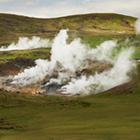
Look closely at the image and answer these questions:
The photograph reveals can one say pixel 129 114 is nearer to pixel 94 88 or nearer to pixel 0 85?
pixel 94 88

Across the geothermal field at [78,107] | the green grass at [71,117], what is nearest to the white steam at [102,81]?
the geothermal field at [78,107]

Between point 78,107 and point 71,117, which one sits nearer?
point 71,117

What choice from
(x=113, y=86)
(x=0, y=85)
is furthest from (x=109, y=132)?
(x=0, y=85)

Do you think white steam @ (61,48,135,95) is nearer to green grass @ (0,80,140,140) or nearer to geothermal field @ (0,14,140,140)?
geothermal field @ (0,14,140,140)

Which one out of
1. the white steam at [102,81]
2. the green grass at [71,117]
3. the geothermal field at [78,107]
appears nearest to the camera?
the green grass at [71,117]

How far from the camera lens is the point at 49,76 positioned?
199 meters

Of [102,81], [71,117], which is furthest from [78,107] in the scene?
[102,81]

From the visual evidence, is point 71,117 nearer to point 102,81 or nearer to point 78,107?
point 78,107

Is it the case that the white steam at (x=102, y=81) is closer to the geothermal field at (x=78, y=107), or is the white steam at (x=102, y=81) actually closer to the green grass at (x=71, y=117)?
the geothermal field at (x=78, y=107)

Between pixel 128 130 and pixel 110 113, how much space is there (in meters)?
25.6

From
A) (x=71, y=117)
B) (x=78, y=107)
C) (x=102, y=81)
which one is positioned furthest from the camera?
(x=102, y=81)

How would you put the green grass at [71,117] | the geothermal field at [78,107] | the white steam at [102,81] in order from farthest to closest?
the white steam at [102,81] → the geothermal field at [78,107] → the green grass at [71,117]

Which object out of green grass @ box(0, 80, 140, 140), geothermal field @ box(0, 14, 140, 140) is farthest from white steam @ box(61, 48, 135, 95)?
green grass @ box(0, 80, 140, 140)

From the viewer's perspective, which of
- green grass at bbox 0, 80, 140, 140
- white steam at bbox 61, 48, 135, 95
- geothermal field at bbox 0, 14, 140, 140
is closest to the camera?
green grass at bbox 0, 80, 140, 140
